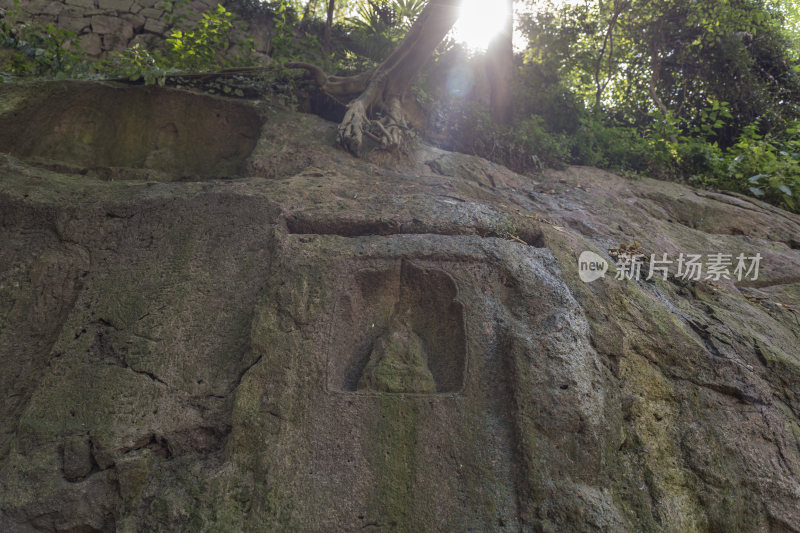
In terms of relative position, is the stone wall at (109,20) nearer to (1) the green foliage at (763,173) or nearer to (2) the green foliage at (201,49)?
(2) the green foliage at (201,49)

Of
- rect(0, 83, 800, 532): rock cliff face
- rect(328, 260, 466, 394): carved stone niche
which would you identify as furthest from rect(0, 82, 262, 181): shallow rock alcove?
rect(328, 260, 466, 394): carved stone niche

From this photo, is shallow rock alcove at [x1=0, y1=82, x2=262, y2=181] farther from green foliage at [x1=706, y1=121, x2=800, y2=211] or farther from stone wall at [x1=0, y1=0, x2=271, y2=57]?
green foliage at [x1=706, y1=121, x2=800, y2=211]

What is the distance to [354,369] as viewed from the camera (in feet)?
9.50

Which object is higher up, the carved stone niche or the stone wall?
the stone wall

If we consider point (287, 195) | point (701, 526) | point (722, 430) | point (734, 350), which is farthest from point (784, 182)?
point (287, 195)

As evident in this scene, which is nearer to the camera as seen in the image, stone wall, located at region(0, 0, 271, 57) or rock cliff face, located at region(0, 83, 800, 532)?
rock cliff face, located at region(0, 83, 800, 532)

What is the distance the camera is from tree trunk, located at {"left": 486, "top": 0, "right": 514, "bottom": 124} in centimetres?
682

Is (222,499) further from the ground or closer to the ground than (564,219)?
closer to the ground

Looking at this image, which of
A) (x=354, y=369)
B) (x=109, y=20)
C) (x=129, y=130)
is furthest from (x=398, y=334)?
(x=109, y=20)

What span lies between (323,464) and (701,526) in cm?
200

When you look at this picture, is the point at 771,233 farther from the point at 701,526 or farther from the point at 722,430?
the point at 701,526

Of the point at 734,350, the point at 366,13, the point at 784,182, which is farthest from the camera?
the point at 366,13

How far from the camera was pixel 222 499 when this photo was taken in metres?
2.25

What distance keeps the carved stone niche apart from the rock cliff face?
1 centimetres
